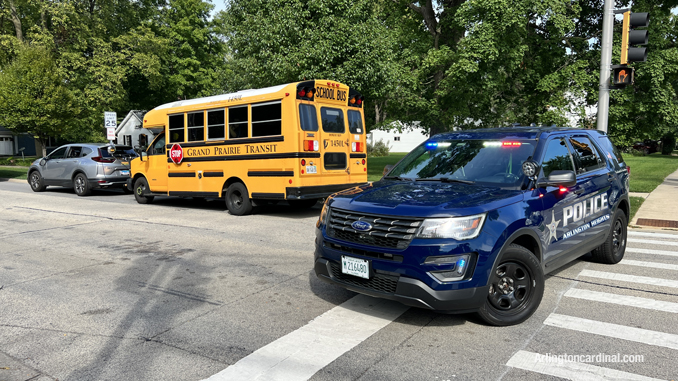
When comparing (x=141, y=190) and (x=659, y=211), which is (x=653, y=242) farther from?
(x=141, y=190)

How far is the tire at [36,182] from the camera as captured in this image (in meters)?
18.0

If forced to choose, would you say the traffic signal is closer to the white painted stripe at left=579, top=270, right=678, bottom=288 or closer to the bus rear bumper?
the white painted stripe at left=579, top=270, right=678, bottom=288

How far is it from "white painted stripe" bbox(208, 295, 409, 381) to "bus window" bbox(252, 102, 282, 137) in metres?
6.24

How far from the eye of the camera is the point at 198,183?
12.5 meters

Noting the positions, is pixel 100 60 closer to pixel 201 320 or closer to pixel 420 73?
pixel 420 73

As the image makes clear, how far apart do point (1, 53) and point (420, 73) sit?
28.2 meters

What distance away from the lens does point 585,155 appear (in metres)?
6.07

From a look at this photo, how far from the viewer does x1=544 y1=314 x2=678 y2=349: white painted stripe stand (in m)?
4.21

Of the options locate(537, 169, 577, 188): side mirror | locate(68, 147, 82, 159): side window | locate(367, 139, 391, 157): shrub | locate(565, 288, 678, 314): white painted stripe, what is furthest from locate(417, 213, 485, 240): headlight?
locate(367, 139, 391, 157): shrub

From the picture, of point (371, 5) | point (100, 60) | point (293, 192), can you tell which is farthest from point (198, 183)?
point (100, 60)

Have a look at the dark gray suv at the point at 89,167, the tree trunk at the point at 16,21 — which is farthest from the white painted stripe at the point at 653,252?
the tree trunk at the point at 16,21

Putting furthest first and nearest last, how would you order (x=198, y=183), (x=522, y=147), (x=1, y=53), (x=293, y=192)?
(x=1, y=53) → (x=198, y=183) → (x=293, y=192) → (x=522, y=147)

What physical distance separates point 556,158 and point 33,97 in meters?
28.6

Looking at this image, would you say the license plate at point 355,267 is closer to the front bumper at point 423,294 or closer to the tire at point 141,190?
the front bumper at point 423,294
